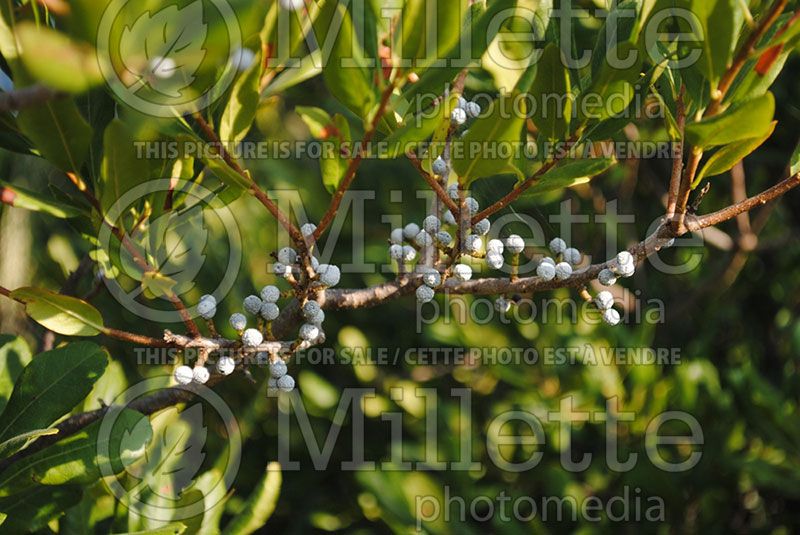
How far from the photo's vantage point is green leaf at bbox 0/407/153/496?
875mm

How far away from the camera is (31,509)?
3.21 ft

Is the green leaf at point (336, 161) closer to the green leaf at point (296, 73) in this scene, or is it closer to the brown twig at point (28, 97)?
the green leaf at point (296, 73)

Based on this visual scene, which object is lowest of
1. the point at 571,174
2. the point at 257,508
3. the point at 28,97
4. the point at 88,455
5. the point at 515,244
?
the point at 257,508

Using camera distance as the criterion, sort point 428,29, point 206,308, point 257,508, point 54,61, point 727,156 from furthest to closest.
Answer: point 257,508 → point 206,308 → point 727,156 → point 428,29 → point 54,61

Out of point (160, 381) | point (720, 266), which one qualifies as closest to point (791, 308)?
point (720, 266)

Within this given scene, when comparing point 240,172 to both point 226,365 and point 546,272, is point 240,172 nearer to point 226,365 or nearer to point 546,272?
point 226,365

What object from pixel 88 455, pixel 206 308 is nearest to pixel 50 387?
pixel 88 455

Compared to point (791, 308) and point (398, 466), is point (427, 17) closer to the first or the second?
point (398, 466)

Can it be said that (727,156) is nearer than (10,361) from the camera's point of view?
Yes

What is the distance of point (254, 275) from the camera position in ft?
6.73

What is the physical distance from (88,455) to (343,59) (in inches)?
21.3

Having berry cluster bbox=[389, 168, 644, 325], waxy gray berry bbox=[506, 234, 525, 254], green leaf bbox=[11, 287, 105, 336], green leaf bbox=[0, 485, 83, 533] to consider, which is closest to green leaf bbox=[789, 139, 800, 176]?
berry cluster bbox=[389, 168, 644, 325]

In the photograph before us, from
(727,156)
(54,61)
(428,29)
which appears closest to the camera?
(54,61)

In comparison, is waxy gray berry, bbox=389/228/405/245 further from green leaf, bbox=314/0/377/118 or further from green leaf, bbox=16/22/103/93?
green leaf, bbox=16/22/103/93
